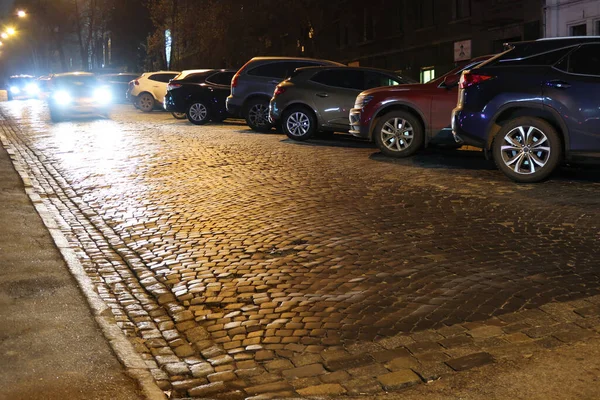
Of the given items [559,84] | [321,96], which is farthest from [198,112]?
[559,84]

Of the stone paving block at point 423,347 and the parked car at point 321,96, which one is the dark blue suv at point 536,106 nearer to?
the parked car at point 321,96

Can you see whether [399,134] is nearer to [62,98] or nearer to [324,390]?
[324,390]

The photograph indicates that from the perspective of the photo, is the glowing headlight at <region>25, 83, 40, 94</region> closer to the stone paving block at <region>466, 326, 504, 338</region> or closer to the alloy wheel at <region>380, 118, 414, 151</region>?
the alloy wheel at <region>380, 118, 414, 151</region>

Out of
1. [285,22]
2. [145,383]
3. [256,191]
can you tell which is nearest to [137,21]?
[285,22]

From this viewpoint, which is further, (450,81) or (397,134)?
(397,134)

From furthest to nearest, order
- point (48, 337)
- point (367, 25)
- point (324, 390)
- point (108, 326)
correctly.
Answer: point (367, 25), point (108, 326), point (48, 337), point (324, 390)

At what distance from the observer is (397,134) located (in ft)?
45.9

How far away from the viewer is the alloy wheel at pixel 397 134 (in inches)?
546

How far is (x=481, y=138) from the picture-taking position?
1122 centimetres

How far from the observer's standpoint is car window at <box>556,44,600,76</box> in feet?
34.6

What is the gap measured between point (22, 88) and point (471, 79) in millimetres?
57821

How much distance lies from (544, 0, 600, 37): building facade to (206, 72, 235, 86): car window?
1079 cm

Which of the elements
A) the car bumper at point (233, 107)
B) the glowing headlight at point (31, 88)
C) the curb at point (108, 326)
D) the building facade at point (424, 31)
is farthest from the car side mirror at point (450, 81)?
the glowing headlight at point (31, 88)

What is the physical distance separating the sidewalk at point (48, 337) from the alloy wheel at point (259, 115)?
1338 cm
